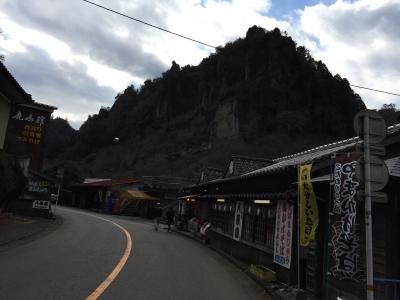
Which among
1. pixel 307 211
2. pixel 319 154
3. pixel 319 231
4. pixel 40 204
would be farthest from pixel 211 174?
pixel 307 211

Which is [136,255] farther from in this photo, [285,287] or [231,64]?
[231,64]

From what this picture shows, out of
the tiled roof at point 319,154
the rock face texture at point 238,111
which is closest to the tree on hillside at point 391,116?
the tiled roof at point 319,154

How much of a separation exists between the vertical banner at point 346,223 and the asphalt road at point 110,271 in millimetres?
3134

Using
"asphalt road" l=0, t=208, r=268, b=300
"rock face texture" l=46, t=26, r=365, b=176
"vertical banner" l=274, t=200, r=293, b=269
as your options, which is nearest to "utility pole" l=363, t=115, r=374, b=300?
"asphalt road" l=0, t=208, r=268, b=300

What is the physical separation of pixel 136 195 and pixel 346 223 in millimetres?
47199

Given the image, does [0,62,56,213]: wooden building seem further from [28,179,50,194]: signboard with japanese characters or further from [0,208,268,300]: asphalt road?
[0,208,268,300]: asphalt road

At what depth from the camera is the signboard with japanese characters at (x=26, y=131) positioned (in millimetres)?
32594

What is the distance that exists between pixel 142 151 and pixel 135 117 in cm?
2038

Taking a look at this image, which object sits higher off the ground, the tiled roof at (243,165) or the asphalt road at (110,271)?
the tiled roof at (243,165)

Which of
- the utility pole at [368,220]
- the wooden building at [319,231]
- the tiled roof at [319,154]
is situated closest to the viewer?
the utility pole at [368,220]

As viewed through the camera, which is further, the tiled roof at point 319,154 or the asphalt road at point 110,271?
the tiled roof at point 319,154

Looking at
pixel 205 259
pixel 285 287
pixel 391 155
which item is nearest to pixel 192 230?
pixel 205 259

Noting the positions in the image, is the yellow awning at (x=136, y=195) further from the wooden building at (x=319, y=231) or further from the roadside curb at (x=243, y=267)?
the wooden building at (x=319, y=231)

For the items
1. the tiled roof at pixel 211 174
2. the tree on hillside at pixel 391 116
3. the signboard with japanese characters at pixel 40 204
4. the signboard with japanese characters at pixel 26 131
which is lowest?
the signboard with japanese characters at pixel 40 204
